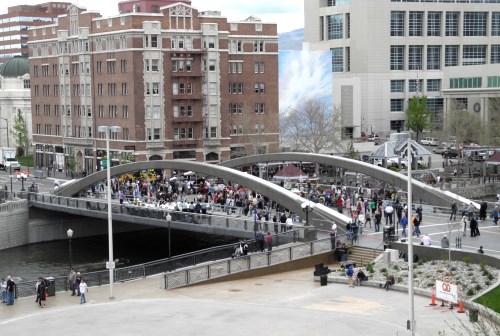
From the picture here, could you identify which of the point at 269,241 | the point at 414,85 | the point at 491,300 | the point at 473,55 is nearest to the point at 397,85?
the point at 414,85

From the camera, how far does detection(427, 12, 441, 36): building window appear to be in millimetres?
129250

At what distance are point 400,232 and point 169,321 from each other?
781 inches

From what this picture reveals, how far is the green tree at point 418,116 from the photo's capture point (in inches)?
4742

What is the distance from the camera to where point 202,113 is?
99812 mm

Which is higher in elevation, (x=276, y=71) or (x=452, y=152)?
(x=276, y=71)

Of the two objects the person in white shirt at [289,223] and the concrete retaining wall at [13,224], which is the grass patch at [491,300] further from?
the concrete retaining wall at [13,224]

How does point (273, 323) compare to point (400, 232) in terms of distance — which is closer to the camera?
point (273, 323)

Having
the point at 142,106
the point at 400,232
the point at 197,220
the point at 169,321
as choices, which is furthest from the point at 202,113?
the point at 169,321

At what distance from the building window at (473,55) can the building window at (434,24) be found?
5.07 m

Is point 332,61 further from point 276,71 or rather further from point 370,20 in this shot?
point 276,71

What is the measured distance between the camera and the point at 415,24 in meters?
128

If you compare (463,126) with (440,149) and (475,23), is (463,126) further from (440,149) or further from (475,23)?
(475,23)

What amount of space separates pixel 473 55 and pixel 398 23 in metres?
13.6

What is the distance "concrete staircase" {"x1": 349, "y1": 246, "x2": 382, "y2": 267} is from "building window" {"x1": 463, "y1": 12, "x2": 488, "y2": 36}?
93643 millimetres
